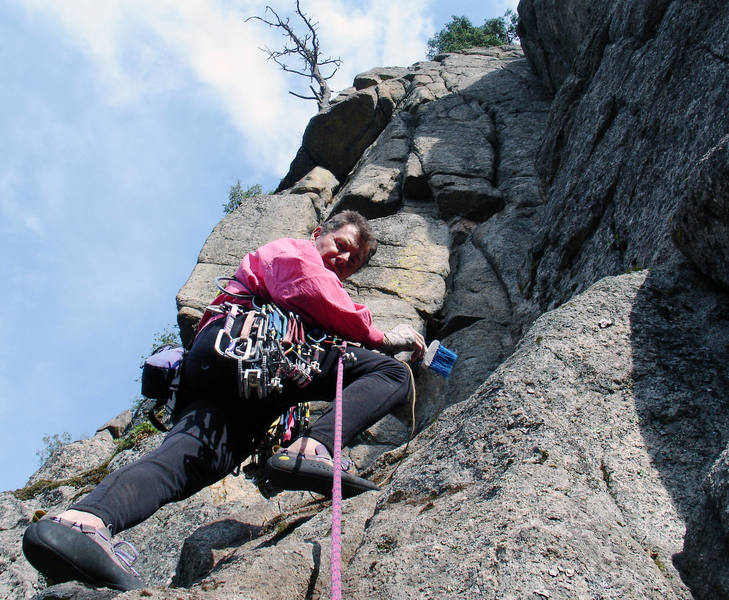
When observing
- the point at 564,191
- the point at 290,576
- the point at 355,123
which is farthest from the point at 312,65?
the point at 290,576

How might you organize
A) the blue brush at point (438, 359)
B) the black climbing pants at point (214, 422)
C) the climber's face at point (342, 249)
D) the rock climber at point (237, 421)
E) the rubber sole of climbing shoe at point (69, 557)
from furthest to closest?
the blue brush at point (438, 359) < the climber's face at point (342, 249) < the black climbing pants at point (214, 422) < the rock climber at point (237, 421) < the rubber sole of climbing shoe at point (69, 557)

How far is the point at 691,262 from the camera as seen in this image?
3.82 meters

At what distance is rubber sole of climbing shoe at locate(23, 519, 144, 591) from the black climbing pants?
22 centimetres

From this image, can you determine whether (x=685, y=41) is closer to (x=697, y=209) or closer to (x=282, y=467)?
(x=697, y=209)

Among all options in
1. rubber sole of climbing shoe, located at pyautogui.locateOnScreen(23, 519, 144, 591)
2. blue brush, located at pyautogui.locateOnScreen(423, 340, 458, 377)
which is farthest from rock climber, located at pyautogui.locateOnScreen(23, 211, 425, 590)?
blue brush, located at pyautogui.locateOnScreen(423, 340, 458, 377)

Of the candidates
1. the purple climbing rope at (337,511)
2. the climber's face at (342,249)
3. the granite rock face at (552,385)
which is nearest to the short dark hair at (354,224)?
the climber's face at (342,249)

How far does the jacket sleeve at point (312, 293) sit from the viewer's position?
439cm

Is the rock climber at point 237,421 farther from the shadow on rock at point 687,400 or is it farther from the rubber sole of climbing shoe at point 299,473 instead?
the shadow on rock at point 687,400

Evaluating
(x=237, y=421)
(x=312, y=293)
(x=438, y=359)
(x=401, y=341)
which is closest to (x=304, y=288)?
(x=312, y=293)

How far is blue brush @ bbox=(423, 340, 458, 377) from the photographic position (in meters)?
5.86

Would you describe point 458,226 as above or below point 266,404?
above

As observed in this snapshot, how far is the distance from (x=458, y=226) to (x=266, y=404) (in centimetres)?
685

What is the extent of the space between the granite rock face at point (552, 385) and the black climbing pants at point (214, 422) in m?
0.39

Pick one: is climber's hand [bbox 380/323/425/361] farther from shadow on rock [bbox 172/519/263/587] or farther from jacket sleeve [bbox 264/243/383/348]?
shadow on rock [bbox 172/519/263/587]
